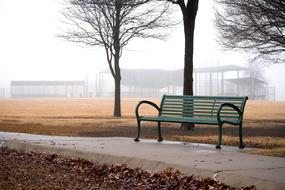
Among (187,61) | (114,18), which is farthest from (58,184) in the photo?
(114,18)

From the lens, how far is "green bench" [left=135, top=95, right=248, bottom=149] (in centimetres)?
1026

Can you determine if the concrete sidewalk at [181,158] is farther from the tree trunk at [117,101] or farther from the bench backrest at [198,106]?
the tree trunk at [117,101]

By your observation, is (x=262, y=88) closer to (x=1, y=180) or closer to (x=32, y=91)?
(x=32, y=91)

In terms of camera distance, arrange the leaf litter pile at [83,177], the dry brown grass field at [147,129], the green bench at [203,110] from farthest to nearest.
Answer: the dry brown grass field at [147,129] → the green bench at [203,110] → the leaf litter pile at [83,177]

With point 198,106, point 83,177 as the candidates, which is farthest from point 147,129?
point 83,177

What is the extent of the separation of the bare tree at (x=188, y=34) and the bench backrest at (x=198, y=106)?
575 centimetres

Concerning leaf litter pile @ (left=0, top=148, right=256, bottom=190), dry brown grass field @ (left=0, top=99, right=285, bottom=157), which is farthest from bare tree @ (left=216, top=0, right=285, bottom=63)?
leaf litter pile @ (left=0, top=148, right=256, bottom=190)

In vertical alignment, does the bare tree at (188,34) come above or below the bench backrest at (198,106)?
above

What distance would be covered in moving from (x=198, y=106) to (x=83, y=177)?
15.0 feet

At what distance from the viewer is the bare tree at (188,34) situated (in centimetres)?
1795

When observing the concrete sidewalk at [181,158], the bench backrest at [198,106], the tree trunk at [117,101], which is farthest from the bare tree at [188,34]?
the tree trunk at [117,101]

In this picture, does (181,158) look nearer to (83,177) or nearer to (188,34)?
(83,177)

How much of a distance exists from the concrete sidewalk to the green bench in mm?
567

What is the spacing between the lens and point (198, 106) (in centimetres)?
1166
